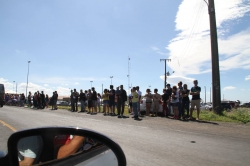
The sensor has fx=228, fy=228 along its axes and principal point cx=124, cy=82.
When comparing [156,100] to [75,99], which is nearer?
[156,100]

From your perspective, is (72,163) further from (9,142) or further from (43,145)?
(9,142)

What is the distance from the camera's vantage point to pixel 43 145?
171 centimetres

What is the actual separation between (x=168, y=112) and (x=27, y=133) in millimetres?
13501

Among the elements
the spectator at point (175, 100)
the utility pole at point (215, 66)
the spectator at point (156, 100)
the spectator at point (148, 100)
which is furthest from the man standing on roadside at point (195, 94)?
the spectator at point (148, 100)

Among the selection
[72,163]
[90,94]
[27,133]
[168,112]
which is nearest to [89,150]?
[72,163]

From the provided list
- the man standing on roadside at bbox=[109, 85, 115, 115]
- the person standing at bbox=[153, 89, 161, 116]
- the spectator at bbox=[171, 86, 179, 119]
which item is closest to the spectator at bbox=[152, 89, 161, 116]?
the person standing at bbox=[153, 89, 161, 116]

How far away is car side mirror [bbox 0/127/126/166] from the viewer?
5.56 feet

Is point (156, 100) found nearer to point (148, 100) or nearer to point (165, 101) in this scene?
point (148, 100)

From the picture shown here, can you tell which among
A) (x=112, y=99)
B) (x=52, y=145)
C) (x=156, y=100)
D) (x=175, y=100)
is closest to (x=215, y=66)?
(x=175, y=100)

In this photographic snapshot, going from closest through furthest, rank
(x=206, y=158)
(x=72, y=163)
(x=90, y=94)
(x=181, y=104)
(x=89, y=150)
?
(x=72, y=163) < (x=89, y=150) < (x=206, y=158) < (x=181, y=104) < (x=90, y=94)

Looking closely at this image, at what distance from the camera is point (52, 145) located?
1.70 metres

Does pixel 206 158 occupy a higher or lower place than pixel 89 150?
lower

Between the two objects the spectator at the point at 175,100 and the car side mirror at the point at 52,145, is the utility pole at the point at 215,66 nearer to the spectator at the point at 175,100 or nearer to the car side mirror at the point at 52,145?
the spectator at the point at 175,100

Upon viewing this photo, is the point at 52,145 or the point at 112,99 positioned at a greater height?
the point at 112,99
